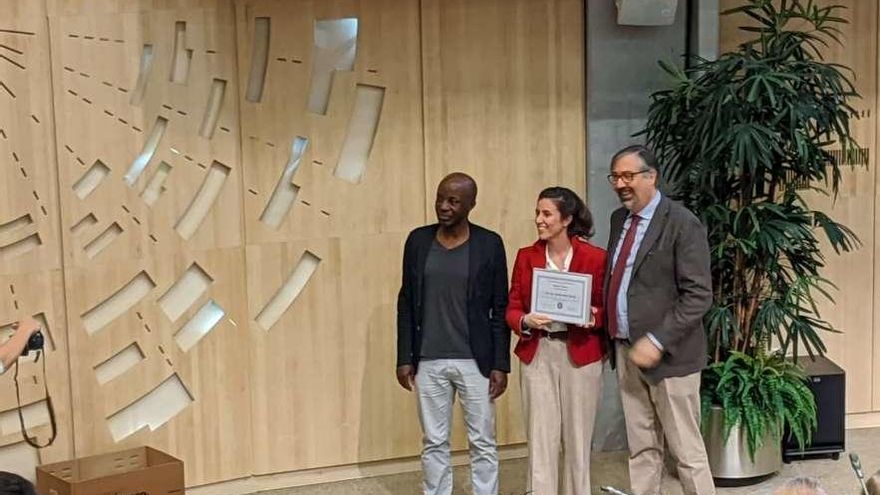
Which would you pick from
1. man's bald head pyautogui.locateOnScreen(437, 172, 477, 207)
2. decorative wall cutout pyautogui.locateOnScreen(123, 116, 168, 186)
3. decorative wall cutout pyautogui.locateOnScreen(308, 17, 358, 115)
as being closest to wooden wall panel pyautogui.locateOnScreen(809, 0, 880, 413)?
man's bald head pyautogui.locateOnScreen(437, 172, 477, 207)

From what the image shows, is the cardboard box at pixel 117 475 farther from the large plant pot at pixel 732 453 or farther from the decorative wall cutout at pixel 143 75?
the large plant pot at pixel 732 453

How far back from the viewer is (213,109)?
507cm

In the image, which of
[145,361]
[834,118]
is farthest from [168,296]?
[834,118]

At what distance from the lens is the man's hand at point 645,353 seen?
4195 millimetres

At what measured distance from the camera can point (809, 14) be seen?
202 inches

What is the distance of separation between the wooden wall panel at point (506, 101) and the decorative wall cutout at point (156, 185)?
1.15 metres

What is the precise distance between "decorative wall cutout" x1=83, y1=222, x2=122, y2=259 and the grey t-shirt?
1411 mm

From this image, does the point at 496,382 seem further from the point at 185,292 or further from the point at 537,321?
the point at 185,292

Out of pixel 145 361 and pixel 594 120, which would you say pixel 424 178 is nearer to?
pixel 594 120

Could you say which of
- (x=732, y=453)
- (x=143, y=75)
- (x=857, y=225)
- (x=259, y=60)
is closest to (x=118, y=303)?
(x=143, y=75)

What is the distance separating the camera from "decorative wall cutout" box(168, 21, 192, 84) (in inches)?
196

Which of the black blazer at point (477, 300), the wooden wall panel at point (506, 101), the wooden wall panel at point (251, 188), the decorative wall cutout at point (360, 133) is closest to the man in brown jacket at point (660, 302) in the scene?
the black blazer at point (477, 300)

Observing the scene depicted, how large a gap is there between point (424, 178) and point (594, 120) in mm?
845

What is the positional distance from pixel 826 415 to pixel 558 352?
5.64ft
